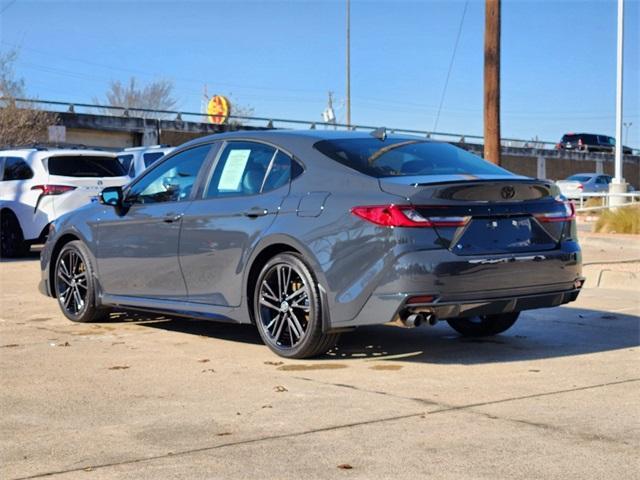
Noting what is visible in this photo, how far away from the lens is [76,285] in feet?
29.3

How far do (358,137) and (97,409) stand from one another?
9.43 feet

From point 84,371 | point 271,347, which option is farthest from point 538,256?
point 84,371

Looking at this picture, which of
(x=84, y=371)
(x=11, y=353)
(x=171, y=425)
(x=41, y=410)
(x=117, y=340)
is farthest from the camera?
(x=117, y=340)

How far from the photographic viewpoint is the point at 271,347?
23.2 ft

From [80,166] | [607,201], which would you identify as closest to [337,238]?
[80,166]

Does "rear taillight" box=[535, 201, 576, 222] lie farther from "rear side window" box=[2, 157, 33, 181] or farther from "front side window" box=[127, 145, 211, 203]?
"rear side window" box=[2, 157, 33, 181]

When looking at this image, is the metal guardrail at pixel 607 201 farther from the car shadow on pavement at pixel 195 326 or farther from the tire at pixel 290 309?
the tire at pixel 290 309

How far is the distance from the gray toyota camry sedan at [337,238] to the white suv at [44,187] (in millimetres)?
7315

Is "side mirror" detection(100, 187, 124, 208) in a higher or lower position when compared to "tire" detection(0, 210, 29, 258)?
higher

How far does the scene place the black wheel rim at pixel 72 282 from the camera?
8.87m

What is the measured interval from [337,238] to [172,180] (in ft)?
6.74

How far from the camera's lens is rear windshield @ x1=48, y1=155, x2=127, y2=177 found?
50.9ft

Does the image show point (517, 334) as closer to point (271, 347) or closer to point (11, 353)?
point (271, 347)

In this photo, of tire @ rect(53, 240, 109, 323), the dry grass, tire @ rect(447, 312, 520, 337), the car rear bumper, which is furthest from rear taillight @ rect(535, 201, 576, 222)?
the dry grass
